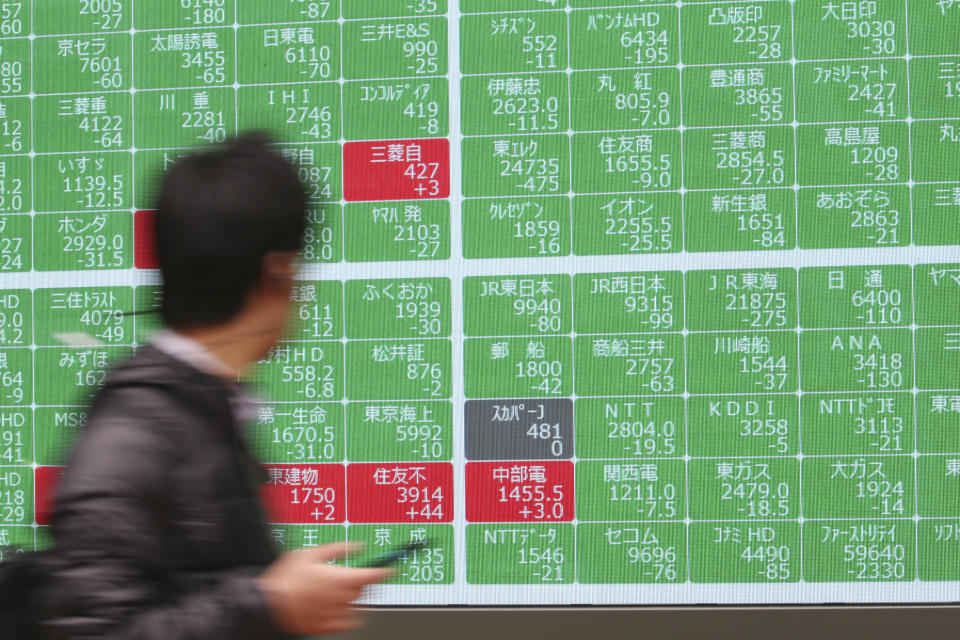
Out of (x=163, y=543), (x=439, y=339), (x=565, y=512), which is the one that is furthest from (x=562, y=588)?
(x=163, y=543)

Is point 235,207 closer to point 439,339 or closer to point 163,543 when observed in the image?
point 163,543

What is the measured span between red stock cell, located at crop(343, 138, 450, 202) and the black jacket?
103cm

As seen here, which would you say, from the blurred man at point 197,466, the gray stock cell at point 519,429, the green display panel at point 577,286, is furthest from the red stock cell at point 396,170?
the blurred man at point 197,466

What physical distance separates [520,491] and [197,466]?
1.05 meters

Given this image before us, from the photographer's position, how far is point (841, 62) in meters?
1.74

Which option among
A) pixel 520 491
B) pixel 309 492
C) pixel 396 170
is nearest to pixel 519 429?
pixel 520 491

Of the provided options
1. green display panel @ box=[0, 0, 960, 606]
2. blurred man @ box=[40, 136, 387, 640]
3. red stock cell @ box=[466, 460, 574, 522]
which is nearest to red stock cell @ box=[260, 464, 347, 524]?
green display panel @ box=[0, 0, 960, 606]

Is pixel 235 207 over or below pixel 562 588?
over

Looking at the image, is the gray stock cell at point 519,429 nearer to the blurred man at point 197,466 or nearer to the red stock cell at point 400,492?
the red stock cell at point 400,492

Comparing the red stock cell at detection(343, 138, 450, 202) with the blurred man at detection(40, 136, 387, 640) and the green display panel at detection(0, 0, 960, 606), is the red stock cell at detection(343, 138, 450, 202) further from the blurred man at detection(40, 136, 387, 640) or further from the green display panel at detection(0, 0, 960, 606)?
the blurred man at detection(40, 136, 387, 640)

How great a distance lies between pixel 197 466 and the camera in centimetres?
79

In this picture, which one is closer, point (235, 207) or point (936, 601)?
point (235, 207)

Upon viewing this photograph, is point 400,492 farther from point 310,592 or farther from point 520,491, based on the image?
point 310,592

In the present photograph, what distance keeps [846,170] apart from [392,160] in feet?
2.61
